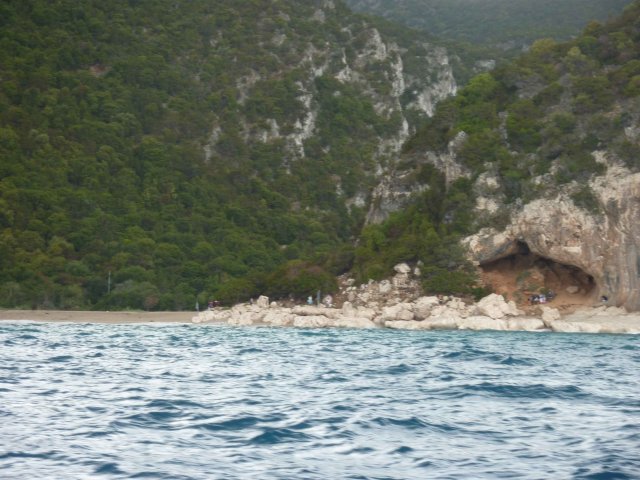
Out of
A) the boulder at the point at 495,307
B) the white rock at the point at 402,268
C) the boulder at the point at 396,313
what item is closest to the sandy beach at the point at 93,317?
the boulder at the point at 396,313

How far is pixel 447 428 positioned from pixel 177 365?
11.4 metres

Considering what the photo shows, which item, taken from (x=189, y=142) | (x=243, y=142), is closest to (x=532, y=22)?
(x=243, y=142)

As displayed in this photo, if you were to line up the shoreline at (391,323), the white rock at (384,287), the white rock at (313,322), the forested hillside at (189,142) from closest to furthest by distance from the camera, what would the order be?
the shoreline at (391,323) < the white rock at (313,322) < the white rock at (384,287) < the forested hillside at (189,142)

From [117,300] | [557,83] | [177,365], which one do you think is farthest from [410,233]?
[177,365]

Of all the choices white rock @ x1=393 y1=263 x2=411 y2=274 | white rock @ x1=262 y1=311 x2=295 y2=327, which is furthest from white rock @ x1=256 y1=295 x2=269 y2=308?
white rock @ x1=393 y1=263 x2=411 y2=274

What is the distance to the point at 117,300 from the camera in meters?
70.7

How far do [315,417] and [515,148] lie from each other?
167 feet

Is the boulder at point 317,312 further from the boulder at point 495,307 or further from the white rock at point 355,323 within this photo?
the boulder at point 495,307

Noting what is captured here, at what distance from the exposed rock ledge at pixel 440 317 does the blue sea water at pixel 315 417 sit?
2171cm

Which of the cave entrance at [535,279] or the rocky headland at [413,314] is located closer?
the rocky headland at [413,314]

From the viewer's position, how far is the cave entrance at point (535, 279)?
5444cm

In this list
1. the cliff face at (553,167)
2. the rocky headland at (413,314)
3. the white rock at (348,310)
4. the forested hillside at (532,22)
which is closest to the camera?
the rocky headland at (413,314)

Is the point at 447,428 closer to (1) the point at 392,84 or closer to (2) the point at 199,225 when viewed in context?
(2) the point at 199,225

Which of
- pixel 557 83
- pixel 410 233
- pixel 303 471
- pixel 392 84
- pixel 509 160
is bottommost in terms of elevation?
pixel 303 471
